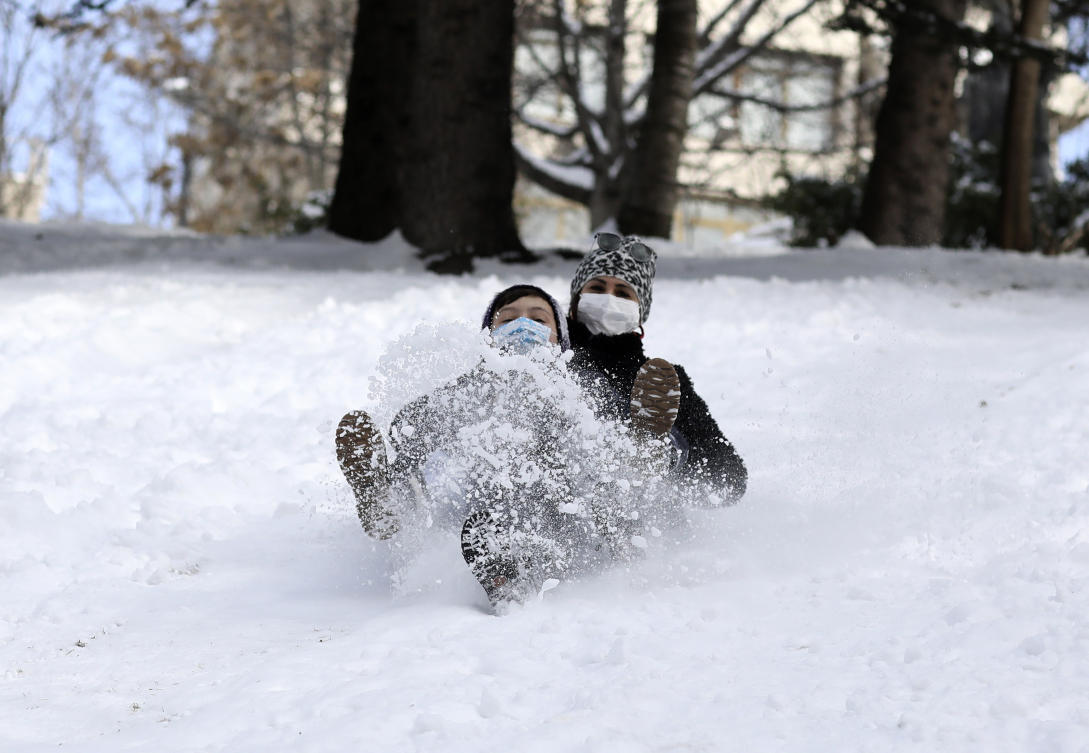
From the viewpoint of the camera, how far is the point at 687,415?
3.56 metres

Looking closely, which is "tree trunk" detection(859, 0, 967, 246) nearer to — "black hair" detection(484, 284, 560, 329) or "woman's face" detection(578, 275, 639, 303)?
"woman's face" detection(578, 275, 639, 303)

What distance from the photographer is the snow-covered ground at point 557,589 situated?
2.33m

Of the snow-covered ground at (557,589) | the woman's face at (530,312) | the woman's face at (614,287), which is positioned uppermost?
the woman's face at (614,287)

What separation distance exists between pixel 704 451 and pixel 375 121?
650cm

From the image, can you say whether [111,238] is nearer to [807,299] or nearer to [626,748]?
[807,299]

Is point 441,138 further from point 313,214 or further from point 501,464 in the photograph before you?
point 501,464

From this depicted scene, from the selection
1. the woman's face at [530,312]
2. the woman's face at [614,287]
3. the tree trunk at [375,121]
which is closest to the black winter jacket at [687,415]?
the woman's face at [614,287]

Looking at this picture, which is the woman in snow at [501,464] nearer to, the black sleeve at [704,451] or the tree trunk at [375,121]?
the black sleeve at [704,451]

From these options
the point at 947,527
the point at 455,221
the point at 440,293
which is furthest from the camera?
the point at 455,221

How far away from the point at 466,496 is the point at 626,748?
1.11m

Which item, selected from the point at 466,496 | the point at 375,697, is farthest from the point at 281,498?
the point at 375,697

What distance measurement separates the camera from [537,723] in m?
2.31

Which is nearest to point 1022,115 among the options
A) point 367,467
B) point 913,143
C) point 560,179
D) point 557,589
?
point 913,143

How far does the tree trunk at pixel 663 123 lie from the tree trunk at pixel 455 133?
3229 millimetres
